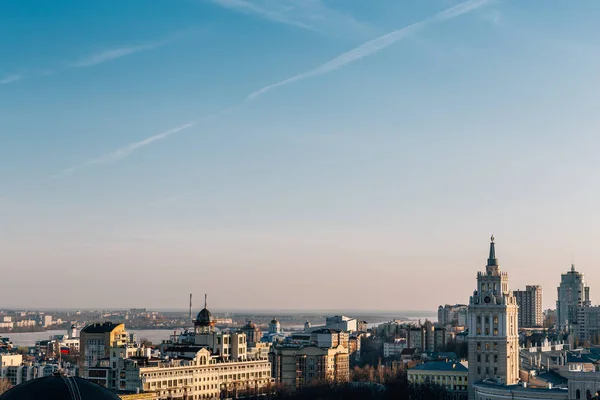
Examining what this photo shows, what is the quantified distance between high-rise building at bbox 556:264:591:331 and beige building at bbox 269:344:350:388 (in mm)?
72702

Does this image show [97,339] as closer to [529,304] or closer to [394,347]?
[394,347]

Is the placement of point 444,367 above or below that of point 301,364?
above

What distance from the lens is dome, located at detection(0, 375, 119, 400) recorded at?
33250 mm

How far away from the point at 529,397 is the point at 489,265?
41.6ft

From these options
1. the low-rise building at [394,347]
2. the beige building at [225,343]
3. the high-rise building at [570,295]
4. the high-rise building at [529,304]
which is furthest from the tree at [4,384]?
the high-rise building at [529,304]

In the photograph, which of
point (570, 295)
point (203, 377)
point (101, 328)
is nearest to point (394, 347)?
point (570, 295)

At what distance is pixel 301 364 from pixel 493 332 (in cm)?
4856

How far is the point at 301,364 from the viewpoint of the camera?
358ft

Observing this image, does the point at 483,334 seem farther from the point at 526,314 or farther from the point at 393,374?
the point at 526,314

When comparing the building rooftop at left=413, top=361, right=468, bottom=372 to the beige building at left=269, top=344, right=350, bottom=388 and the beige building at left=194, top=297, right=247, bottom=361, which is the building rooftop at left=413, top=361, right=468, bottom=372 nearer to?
the beige building at left=194, top=297, right=247, bottom=361

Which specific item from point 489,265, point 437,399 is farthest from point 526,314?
point 489,265

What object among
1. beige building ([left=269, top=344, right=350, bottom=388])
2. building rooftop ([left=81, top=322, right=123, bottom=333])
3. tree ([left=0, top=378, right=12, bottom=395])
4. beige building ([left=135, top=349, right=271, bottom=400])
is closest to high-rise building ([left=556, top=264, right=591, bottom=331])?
beige building ([left=269, top=344, right=350, bottom=388])

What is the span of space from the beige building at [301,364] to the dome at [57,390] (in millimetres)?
72814

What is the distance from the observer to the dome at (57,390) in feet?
109
